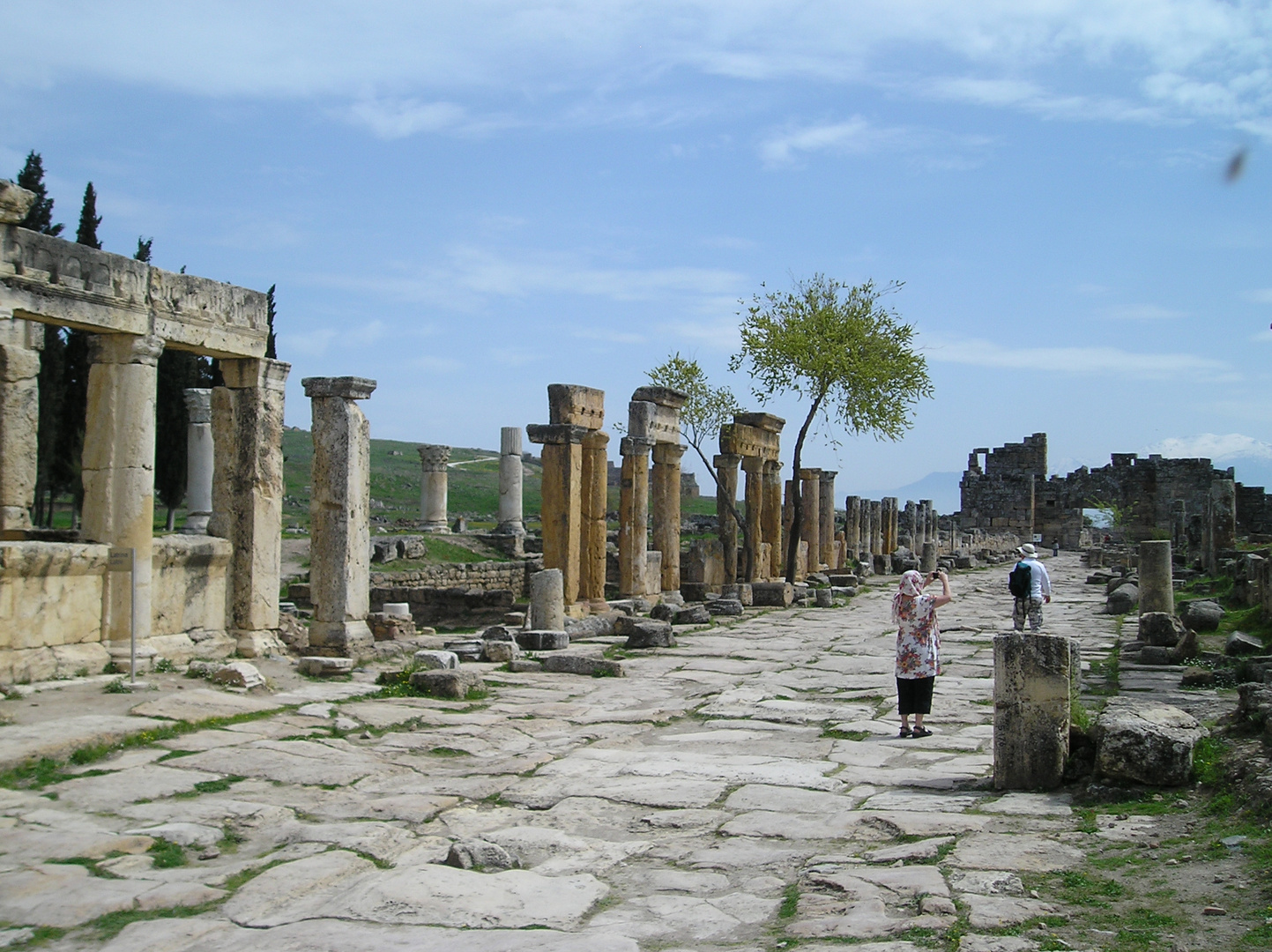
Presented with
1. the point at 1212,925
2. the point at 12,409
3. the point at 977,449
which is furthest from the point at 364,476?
the point at 977,449

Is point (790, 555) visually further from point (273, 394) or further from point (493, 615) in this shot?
point (273, 394)

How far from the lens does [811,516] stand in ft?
108

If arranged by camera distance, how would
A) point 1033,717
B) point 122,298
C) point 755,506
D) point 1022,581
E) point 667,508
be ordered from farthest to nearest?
point 755,506, point 667,508, point 1022,581, point 122,298, point 1033,717

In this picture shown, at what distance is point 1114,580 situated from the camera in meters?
27.7

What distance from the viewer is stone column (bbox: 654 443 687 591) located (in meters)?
22.3

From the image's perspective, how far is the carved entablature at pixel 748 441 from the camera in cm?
2566

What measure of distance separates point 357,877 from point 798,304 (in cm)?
2446

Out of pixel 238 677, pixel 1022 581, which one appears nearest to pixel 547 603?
pixel 238 677

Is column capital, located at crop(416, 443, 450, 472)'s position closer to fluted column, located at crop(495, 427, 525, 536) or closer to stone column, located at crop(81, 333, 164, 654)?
fluted column, located at crop(495, 427, 525, 536)

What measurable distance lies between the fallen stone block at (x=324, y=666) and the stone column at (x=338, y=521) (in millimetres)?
621

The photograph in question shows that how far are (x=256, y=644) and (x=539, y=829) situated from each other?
270 inches

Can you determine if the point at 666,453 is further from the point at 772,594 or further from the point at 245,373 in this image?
the point at 245,373

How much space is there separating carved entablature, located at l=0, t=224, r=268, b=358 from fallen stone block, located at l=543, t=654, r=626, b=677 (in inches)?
185

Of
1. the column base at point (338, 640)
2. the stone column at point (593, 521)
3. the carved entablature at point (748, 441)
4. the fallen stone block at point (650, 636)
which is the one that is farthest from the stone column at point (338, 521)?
the carved entablature at point (748, 441)
